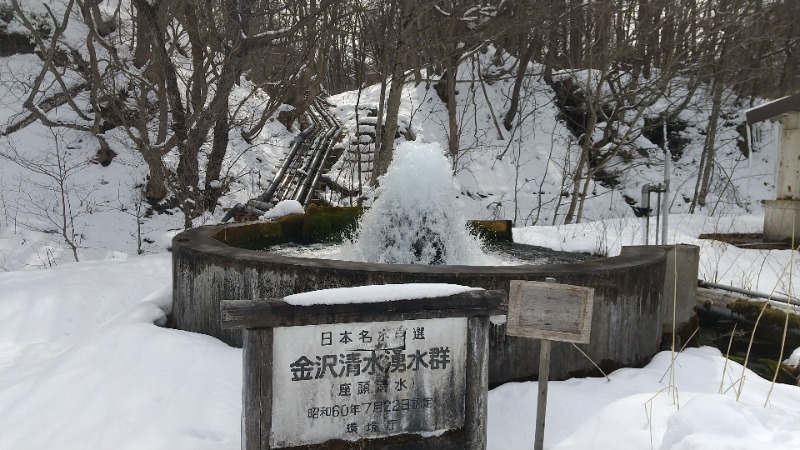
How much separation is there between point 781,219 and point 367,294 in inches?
447

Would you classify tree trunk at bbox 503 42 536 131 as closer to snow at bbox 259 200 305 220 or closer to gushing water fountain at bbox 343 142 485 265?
snow at bbox 259 200 305 220

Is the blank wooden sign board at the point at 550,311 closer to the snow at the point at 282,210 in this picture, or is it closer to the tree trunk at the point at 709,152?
the snow at the point at 282,210

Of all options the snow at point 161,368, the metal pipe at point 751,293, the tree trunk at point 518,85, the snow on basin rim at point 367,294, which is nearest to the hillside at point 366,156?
the snow at point 161,368

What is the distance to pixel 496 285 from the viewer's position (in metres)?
3.98

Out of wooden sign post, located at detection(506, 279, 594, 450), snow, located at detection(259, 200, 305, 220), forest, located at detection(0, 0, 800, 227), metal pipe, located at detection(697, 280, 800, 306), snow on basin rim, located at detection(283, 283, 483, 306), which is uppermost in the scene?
forest, located at detection(0, 0, 800, 227)

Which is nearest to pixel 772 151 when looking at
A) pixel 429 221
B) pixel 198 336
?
pixel 429 221

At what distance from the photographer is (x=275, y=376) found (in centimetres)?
246

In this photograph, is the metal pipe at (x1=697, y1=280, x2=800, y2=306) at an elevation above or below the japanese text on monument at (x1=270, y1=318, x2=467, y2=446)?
below

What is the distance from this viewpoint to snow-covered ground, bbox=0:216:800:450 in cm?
315

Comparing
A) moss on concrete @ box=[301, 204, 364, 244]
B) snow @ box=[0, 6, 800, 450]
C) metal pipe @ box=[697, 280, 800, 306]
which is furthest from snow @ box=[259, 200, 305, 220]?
metal pipe @ box=[697, 280, 800, 306]

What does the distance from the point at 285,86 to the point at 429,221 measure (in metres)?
7.66

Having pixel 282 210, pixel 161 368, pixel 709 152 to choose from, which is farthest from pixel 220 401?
pixel 709 152

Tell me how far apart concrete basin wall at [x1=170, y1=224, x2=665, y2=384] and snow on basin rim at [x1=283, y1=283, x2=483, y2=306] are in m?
1.30

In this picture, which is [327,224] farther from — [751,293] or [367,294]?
[367,294]
